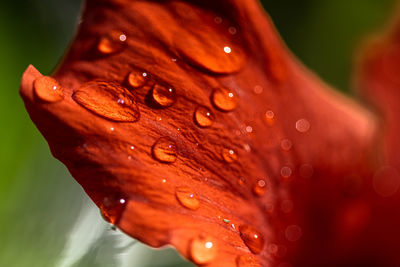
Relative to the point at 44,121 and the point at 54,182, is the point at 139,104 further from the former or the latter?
the point at 54,182

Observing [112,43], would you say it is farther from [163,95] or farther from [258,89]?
[258,89]

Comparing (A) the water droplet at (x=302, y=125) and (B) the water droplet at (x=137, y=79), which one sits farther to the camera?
(A) the water droplet at (x=302, y=125)

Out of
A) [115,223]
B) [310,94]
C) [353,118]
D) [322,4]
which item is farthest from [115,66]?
[322,4]

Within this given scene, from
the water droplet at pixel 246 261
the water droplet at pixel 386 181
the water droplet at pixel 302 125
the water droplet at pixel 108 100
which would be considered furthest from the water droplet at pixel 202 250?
the water droplet at pixel 386 181

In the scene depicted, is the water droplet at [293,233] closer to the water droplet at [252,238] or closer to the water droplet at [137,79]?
the water droplet at [252,238]

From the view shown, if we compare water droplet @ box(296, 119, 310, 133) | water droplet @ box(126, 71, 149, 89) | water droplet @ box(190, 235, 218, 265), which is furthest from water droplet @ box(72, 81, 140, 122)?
water droplet @ box(296, 119, 310, 133)

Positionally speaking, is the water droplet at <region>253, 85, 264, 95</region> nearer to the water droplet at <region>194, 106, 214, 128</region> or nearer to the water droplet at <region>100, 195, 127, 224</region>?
the water droplet at <region>194, 106, 214, 128</region>
